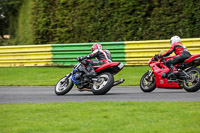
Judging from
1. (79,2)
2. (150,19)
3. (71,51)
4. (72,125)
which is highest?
(79,2)

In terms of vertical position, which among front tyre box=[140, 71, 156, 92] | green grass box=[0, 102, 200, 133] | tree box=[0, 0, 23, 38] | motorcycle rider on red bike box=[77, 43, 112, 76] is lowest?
green grass box=[0, 102, 200, 133]

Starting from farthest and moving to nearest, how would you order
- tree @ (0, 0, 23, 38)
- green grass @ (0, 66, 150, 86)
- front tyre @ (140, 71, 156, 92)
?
1. tree @ (0, 0, 23, 38)
2. green grass @ (0, 66, 150, 86)
3. front tyre @ (140, 71, 156, 92)

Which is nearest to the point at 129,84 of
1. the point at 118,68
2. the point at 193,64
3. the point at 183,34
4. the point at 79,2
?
the point at 118,68

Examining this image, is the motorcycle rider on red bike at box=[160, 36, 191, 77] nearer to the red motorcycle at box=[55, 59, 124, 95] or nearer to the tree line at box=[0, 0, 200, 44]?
A: the red motorcycle at box=[55, 59, 124, 95]

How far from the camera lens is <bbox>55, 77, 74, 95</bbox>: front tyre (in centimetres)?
990

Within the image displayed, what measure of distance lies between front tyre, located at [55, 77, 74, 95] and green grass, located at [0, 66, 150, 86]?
264 centimetres

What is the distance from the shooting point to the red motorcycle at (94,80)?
9.47m

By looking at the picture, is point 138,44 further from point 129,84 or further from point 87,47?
point 129,84

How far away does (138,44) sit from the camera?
15664 mm

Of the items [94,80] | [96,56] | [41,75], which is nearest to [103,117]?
[94,80]

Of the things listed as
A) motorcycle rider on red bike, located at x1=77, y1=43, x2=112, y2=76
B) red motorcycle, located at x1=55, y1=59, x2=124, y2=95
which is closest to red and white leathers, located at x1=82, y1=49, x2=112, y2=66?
motorcycle rider on red bike, located at x1=77, y1=43, x2=112, y2=76

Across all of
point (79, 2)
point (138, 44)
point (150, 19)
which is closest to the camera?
→ point (138, 44)

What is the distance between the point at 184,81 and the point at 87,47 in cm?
784

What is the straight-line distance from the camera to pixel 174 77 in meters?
9.52
